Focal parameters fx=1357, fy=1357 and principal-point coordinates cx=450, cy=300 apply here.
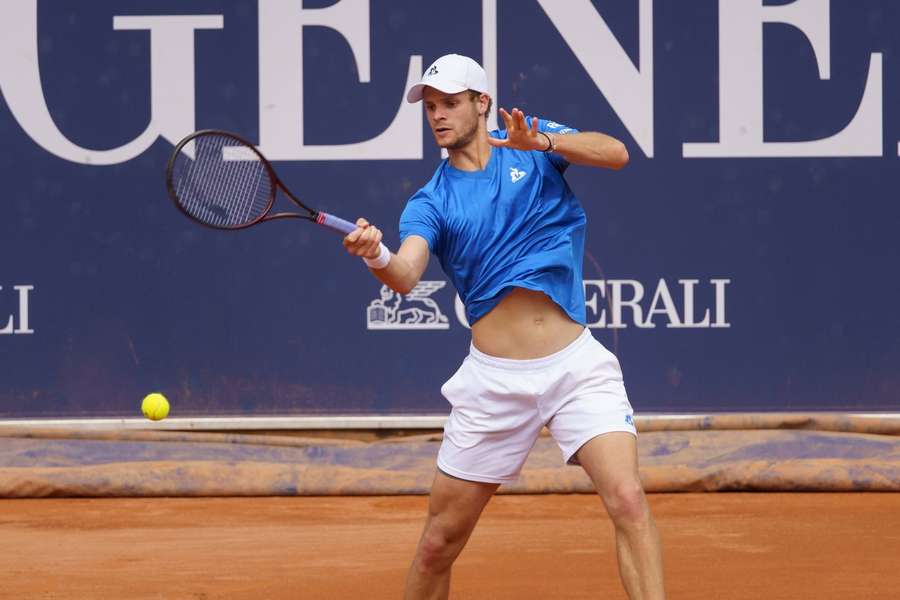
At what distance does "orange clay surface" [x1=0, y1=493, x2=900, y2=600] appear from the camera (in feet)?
15.1

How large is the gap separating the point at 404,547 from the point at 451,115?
2116mm

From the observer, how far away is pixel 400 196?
6895 millimetres

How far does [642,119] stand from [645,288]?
33.5 inches

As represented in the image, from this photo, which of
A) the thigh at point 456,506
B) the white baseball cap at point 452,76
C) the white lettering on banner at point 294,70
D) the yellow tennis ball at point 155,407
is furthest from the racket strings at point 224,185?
the yellow tennis ball at point 155,407

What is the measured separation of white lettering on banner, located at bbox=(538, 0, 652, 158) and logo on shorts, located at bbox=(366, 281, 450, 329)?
4.41ft

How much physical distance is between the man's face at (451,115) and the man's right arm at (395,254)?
347 mm

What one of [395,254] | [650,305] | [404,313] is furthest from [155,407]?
[395,254]

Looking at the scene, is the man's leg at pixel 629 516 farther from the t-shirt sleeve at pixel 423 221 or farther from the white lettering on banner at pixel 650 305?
the white lettering on banner at pixel 650 305

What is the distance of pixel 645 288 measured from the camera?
6859mm

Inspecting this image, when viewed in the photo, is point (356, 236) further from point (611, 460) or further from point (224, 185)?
point (224, 185)

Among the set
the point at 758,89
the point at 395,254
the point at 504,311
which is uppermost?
the point at 758,89

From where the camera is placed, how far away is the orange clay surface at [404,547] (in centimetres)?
461

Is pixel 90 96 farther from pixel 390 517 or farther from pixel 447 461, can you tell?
pixel 447 461

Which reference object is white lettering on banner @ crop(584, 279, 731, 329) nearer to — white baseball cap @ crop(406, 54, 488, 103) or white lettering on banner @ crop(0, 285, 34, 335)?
white lettering on banner @ crop(0, 285, 34, 335)
